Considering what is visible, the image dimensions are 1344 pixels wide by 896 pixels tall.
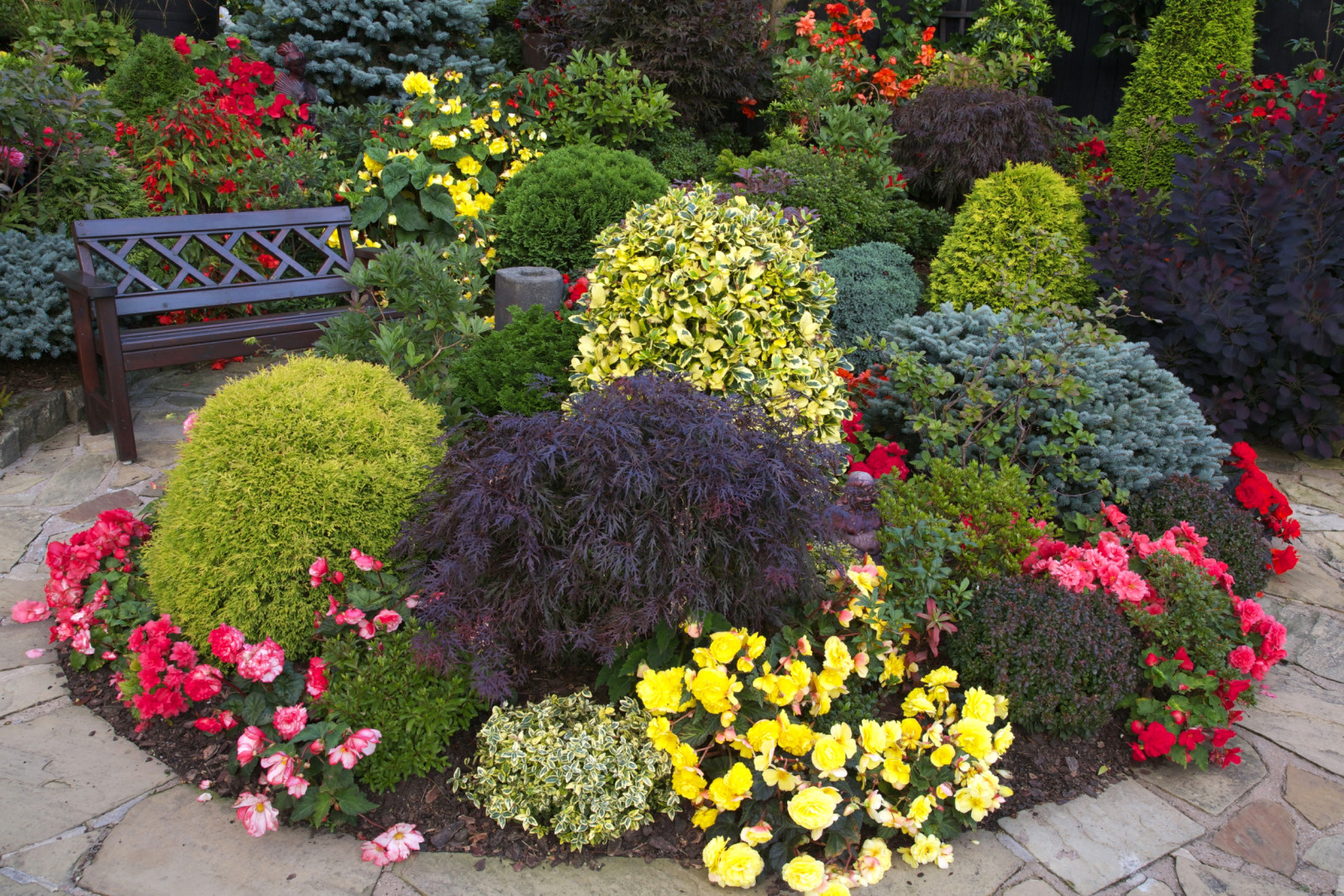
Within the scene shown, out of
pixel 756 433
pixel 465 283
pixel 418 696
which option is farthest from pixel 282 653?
Result: pixel 465 283

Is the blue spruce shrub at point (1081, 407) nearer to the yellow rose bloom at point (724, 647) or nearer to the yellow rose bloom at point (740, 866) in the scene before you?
the yellow rose bloom at point (724, 647)

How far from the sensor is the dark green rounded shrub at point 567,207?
4.91 metres

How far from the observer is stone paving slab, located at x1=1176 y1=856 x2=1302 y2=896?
2004 millimetres

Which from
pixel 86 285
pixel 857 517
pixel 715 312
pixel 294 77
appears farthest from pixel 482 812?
pixel 294 77

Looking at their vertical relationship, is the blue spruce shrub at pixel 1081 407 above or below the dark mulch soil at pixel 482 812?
above

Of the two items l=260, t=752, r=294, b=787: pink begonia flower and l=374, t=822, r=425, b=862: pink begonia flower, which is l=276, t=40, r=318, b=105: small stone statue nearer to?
l=260, t=752, r=294, b=787: pink begonia flower

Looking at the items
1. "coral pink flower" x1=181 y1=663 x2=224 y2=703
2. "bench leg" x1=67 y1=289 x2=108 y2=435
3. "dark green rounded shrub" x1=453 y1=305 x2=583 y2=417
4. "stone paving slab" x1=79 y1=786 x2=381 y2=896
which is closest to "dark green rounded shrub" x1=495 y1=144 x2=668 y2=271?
"dark green rounded shrub" x1=453 y1=305 x2=583 y2=417

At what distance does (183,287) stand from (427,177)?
1602mm

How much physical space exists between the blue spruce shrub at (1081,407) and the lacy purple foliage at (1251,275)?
1.82ft

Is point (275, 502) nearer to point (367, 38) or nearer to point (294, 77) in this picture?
point (294, 77)

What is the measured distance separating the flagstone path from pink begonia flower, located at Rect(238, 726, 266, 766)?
19 centimetres


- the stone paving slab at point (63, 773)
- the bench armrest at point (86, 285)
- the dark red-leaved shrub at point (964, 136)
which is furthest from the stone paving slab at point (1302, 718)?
the bench armrest at point (86, 285)

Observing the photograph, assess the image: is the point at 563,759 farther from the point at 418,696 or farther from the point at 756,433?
the point at 756,433

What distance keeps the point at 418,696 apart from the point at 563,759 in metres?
0.44
